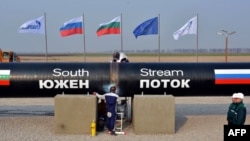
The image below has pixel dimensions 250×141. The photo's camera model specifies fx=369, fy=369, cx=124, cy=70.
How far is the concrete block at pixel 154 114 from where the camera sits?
11.1 metres

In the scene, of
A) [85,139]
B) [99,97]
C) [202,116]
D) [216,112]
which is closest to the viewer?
[85,139]

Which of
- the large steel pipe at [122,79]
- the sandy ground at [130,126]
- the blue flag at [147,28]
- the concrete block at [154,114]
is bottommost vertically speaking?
the sandy ground at [130,126]

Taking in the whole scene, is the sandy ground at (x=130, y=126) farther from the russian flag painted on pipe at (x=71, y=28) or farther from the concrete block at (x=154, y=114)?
the russian flag painted on pipe at (x=71, y=28)

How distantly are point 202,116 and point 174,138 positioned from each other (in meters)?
3.65

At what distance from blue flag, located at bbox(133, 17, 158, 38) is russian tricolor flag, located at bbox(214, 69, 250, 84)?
50.9 ft

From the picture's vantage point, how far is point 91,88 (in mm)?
11859

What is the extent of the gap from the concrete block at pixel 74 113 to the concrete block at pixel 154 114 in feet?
4.31

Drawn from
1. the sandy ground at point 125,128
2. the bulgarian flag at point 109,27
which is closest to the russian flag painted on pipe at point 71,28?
the bulgarian flag at point 109,27

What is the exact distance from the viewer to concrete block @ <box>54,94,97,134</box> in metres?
11.0

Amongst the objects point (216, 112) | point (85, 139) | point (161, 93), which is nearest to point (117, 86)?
point (161, 93)

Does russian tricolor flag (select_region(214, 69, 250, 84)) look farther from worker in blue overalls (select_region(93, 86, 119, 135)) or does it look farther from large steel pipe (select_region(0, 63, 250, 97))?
worker in blue overalls (select_region(93, 86, 119, 135))

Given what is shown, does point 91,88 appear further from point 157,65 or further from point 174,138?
point 174,138

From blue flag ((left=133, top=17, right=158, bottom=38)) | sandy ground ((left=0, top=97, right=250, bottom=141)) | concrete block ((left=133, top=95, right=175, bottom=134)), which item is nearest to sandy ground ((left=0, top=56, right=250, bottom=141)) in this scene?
sandy ground ((left=0, top=97, right=250, bottom=141))

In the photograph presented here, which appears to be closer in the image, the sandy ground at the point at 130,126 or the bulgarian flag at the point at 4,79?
the sandy ground at the point at 130,126
